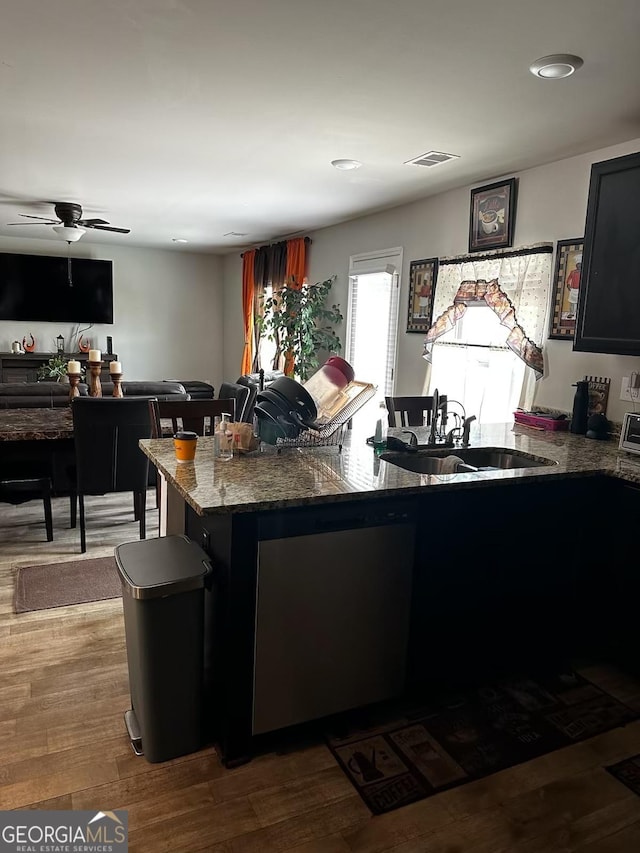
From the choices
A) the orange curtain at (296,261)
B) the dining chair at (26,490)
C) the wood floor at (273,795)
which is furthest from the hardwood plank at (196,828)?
the orange curtain at (296,261)

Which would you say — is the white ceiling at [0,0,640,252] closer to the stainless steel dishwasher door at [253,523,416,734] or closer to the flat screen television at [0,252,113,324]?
the stainless steel dishwasher door at [253,523,416,734]

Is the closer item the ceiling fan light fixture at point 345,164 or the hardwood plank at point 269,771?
the hardwood plank at point 269,771

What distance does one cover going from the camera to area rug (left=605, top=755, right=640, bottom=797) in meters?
1.92

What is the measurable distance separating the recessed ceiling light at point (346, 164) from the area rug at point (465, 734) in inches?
118

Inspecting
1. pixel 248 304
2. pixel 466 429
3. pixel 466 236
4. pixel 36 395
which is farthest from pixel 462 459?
pixel 248 304

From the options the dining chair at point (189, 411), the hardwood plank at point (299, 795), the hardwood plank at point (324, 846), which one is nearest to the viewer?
the hardwood plank at point (324, 846)

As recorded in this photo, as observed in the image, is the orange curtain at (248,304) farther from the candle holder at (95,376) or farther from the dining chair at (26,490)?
the dining chair at (26,490)

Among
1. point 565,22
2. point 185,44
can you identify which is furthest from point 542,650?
point 185,44

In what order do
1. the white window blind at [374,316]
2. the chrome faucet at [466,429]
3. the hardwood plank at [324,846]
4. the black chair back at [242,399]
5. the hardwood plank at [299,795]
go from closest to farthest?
the hardwood plank at [324,846] → the hardwood plank at [299,795] → the chrome faucet at [466,429] → the white window blind at [374,316] → the black chair back at [242,399]

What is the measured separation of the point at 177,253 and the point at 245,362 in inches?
87.9

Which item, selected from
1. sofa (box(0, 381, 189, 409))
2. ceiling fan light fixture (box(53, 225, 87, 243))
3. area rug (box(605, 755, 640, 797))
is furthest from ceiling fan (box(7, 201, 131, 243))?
area rug (box(605, 755, 640, 797))

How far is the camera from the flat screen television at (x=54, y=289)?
313 inches

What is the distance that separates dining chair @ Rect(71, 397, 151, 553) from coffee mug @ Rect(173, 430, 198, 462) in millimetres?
1408

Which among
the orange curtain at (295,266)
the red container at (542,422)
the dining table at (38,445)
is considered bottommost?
the dining table at (38,445)
